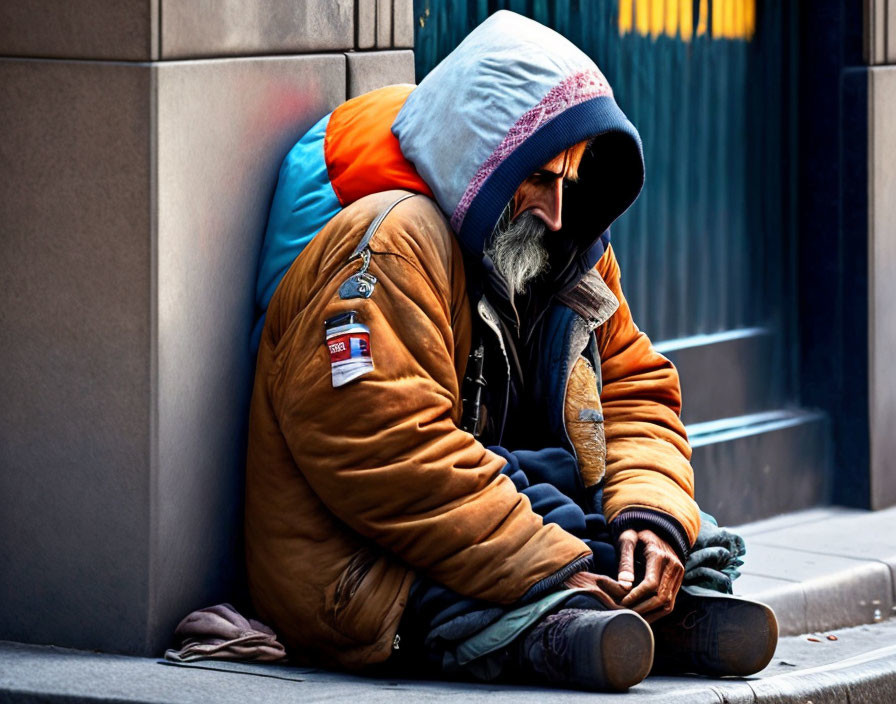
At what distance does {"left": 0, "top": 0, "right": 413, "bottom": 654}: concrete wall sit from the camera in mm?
3891

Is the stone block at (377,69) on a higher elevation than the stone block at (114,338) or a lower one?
higher

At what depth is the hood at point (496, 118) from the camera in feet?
12.9

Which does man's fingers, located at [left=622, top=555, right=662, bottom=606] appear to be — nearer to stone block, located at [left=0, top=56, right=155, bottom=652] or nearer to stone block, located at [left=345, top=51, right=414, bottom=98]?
stone block, located at [left=0, top=56, right=155, bottom=652]

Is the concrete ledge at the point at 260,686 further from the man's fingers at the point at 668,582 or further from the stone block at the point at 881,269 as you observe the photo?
the stone block at the point at 881,269

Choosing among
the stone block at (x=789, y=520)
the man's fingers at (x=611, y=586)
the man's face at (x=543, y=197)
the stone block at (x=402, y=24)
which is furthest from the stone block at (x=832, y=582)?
the stone block at (x=402, y=24)

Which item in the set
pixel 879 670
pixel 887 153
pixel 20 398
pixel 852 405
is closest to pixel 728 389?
pixel 852 405

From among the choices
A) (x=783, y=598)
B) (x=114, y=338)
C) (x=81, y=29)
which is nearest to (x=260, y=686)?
(x=114, y=338)

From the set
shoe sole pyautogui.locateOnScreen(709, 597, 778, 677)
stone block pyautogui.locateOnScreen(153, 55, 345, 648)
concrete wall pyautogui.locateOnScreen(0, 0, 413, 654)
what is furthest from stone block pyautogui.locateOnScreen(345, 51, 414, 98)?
shoe sole pyautogui.locateOnScreen(709, 597, 778, 677)

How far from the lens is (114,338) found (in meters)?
3.94

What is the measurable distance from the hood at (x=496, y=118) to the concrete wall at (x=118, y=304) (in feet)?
1.67

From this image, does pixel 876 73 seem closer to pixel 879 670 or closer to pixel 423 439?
pixel 879 670

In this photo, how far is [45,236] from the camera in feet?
13.0

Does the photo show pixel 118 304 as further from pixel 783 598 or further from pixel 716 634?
pixel 783 598

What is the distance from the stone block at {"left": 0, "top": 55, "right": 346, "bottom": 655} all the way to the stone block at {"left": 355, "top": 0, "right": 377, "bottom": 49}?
0.54m
